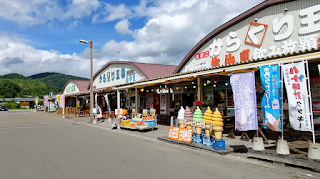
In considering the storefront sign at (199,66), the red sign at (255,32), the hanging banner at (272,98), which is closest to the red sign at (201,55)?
the storefront sign at (199,66)

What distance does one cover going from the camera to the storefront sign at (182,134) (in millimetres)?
8891

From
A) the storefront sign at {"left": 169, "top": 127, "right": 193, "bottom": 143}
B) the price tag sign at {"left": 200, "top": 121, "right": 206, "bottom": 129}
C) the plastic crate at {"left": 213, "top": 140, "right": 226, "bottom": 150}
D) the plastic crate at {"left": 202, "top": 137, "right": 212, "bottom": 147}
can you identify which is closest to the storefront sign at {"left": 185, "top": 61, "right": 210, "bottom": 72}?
the storefront sign at {"left": 169, "top": 127, "right": 193, "bottom": 143}

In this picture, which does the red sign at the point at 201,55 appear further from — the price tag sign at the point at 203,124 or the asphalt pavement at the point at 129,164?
the asphalt pavement at the point at 129,164

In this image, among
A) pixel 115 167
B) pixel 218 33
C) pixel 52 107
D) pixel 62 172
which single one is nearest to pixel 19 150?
pixel 62 172

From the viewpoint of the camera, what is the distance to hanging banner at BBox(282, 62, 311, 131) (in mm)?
6078

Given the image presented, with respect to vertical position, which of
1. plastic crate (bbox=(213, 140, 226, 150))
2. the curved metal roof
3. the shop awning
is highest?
the curved metal roof

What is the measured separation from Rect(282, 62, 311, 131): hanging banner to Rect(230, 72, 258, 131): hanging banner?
121 cm

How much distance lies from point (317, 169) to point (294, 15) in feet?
→ 32.0

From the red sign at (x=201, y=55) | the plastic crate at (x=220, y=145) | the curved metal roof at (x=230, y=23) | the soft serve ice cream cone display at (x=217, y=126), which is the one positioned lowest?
the plastic crate at (x=220, y=145)

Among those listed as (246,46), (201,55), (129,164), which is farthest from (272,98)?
(201,55)

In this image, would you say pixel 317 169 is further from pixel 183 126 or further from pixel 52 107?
pixel 52 107

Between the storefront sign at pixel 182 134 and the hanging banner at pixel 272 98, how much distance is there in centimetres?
301

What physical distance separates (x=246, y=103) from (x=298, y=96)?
5.39 ft

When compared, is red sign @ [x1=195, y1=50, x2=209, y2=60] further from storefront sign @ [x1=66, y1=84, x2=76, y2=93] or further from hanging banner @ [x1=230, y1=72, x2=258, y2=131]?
storefront sign @ [x1=66, y1=84, x2=76, y2=93]
